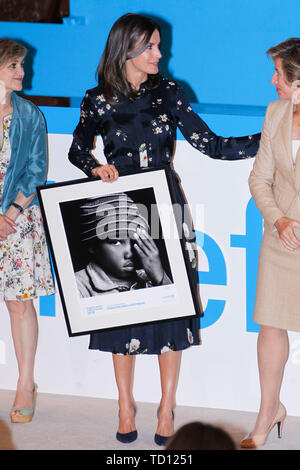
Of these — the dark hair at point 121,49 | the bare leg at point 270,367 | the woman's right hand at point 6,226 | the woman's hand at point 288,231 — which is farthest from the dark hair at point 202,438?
the woman's right hand at point 6,226

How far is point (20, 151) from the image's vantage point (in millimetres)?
3434

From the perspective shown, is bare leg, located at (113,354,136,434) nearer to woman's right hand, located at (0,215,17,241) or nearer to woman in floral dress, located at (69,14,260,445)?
woman in floral dress, located at (69,14,260,445)

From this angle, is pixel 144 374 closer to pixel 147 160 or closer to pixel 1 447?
pixel 1 447

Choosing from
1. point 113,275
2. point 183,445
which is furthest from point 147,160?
point 183,445

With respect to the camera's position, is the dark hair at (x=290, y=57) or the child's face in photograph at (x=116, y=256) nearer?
the dark hair at (x=290, y=57)

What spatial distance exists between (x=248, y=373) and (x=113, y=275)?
0.84 meters

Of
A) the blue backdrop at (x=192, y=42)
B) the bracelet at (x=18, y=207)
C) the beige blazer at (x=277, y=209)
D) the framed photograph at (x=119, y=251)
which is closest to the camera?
the beige blazer at (x=277, y=209)

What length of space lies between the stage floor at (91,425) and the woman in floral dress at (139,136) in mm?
122

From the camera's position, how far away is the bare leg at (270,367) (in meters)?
3.22

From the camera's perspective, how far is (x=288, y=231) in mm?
3002

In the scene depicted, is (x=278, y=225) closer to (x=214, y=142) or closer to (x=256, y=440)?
(x=214, y=142)

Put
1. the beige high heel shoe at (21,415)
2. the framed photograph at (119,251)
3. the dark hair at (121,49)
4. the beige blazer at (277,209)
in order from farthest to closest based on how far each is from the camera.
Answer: the beige high heel shoe at (21,415) → the framed photograph at (119,251) → the dark hair at (121,49) → the beige blazer at (277,209)

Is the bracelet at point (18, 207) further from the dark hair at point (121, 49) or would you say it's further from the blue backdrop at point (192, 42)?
the blue backdrop at point (192, 42)

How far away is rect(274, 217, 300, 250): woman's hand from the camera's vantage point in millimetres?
3002
